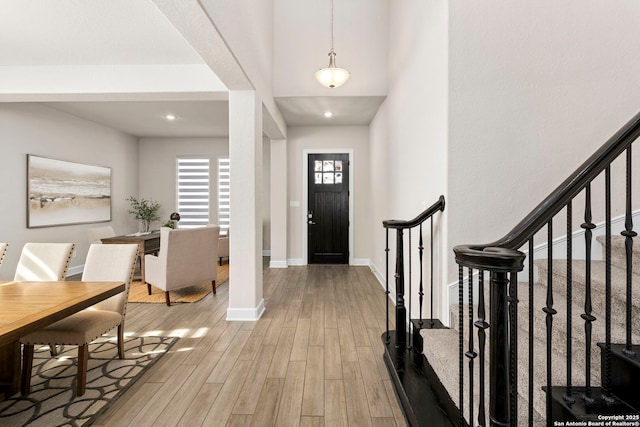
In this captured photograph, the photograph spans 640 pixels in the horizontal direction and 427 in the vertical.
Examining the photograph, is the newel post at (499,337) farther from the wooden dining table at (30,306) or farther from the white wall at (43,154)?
the white wall at (43,154)

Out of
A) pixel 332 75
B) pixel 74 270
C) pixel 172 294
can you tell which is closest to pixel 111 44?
pixel 332 75

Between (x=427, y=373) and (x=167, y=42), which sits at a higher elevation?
(x=167, y=42)

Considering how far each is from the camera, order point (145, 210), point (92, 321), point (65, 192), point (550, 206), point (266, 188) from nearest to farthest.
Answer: point (550, 206), point (92, 321), point (65, 192), point (145, 210), point (266, 188)

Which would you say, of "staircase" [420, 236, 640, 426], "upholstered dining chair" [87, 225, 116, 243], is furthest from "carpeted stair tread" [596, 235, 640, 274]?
"upholstered dining chair" [87, 225, 116, 243]

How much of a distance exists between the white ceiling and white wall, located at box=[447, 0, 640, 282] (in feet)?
7.15

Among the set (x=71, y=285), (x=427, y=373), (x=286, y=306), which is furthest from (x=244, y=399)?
(x=286, y=306)

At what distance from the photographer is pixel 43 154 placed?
4762 millimetres

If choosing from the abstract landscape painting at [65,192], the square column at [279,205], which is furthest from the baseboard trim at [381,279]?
the abstract landscape painting at [65,192]

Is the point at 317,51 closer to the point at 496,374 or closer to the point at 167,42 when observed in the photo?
the point at 167,42

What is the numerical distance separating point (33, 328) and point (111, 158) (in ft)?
19.2

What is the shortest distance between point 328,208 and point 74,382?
442 centimetres

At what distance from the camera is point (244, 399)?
6.11 feet

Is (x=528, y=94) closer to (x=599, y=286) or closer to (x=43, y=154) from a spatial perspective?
(x=599, y=286)

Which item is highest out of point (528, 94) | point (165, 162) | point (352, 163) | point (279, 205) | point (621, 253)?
point (165, 162)
